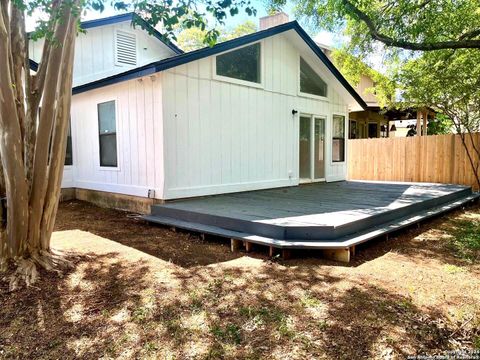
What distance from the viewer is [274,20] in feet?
37.8

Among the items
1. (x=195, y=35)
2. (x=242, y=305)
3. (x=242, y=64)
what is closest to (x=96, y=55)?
(x=242, y=64)

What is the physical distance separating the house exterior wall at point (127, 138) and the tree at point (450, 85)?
693 cm

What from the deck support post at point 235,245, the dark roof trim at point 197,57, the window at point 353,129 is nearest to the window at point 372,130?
the window at point 353,129

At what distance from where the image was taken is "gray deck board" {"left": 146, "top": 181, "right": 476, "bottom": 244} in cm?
460

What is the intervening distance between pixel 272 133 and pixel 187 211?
3.89 meters

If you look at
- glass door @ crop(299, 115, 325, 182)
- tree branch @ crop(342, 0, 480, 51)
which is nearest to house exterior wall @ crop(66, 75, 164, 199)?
tree branch @ crop(342, 0, 480, 51)

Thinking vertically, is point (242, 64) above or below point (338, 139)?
above

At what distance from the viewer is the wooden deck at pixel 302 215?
179 inches

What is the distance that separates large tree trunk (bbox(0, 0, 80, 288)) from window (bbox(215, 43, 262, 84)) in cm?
418

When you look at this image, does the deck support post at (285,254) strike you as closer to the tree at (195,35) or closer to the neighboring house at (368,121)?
the neighboring house at (368,121)

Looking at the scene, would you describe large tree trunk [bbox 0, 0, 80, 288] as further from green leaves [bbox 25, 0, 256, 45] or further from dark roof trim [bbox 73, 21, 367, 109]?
dark roof trim [bbox 73, 21, 367, 109]

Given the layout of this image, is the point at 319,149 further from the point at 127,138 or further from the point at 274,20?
the point at 127,138

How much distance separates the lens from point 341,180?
11.5 m

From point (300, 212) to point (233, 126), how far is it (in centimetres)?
307
